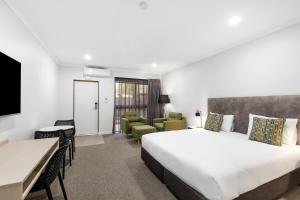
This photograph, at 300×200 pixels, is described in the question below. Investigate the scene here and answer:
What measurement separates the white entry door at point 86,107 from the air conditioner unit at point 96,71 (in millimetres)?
372

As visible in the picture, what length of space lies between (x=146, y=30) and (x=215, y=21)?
1143mm

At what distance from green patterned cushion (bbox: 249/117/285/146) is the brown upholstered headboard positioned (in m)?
0.24

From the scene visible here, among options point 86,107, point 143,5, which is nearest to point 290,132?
point 143,5

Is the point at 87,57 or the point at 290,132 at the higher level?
the point at 87,57

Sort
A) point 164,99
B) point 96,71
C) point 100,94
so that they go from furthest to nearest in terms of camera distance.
Result: 1. point 164,99
2. point 100,94
3. point 96,71

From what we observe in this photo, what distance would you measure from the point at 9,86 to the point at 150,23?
2113 mm

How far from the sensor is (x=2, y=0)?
175cm

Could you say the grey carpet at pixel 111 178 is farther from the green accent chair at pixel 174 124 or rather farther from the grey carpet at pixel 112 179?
the green accent chair at pixel 174 124

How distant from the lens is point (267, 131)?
91.5 inches

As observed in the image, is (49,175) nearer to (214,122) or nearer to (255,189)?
(255,189)

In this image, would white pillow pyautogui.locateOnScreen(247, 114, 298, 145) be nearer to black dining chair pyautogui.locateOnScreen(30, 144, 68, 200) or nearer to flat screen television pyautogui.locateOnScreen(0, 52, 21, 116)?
black dining chair pyautogui.locateOnScreen(30, 144, 68, 200)

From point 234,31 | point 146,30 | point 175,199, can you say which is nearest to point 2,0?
point 146,30

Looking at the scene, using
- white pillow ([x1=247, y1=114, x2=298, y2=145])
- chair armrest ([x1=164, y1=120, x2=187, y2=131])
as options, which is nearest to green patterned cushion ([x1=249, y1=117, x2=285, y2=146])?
white pillow ([x1=247, y1=114, x2=298, y2=145])

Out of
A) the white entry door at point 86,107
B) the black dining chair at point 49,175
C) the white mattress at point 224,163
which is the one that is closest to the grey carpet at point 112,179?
the white mattress at point 224,163
